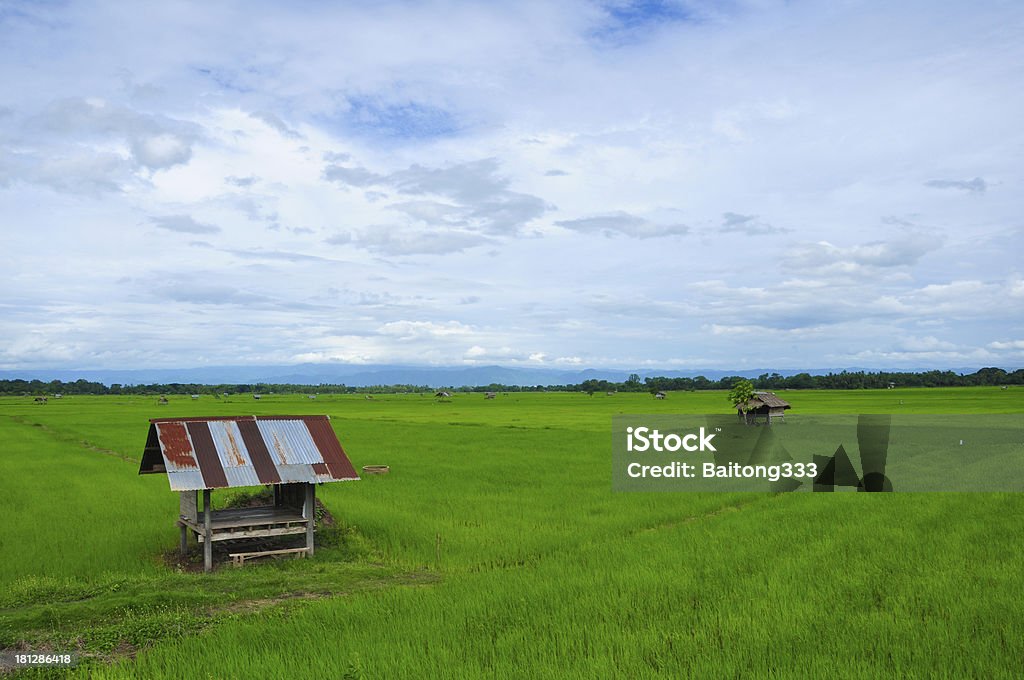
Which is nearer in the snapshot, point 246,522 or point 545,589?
point 545,589

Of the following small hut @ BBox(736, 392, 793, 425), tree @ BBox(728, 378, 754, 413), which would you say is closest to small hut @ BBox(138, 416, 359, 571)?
small hut @ BBox(736, 392, 793, 425)

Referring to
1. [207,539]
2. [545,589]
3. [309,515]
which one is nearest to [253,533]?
[207,539]

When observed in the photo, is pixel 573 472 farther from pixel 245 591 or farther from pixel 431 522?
pixel 245 591

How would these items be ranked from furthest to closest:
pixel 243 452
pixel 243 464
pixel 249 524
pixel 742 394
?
pixel 742 394 → pixel 243 452 → pixel 249 524 → pixel 243 464

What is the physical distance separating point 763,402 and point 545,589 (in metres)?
40.1

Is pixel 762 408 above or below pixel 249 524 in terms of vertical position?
above

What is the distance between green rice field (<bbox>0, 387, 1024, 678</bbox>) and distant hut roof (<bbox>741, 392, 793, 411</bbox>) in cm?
2765

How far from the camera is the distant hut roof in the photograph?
47.9 metres

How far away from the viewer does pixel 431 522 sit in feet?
57.5

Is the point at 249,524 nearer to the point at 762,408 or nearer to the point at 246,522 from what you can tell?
the point at 246,522

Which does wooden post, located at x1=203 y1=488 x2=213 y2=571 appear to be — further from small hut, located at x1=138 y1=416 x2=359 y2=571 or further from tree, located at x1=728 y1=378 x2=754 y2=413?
tree, located at x1=728 y1=378 x2=754 y2=413

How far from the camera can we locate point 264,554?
1413 cm

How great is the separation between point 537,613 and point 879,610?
187 inches

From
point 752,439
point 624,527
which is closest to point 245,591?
point 624,527
